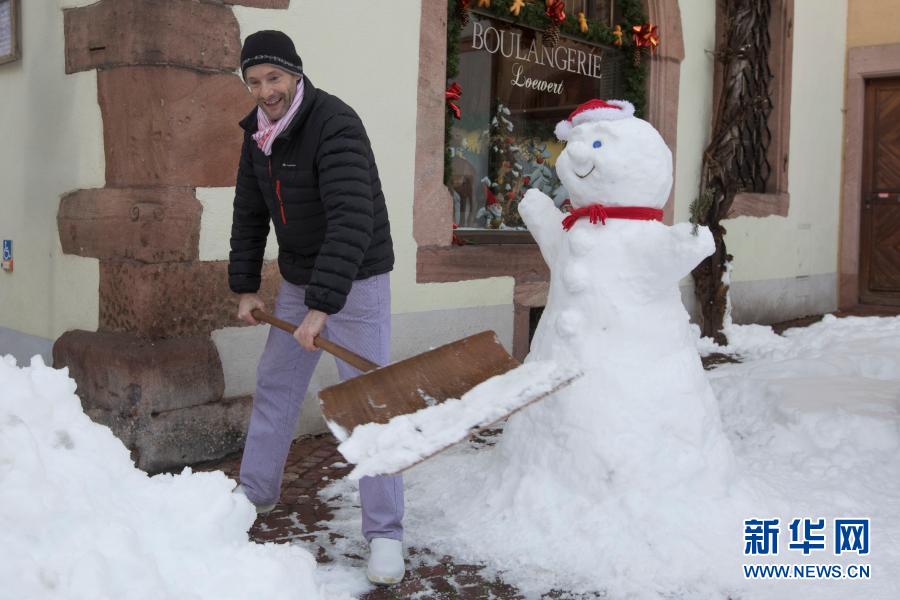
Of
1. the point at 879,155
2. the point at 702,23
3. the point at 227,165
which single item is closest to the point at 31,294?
the point at 227,165

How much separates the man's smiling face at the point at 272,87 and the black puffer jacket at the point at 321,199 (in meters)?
0.06

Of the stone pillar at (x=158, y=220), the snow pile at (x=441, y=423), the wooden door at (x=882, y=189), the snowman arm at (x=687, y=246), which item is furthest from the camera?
the wooden door at (x=882, y=189)

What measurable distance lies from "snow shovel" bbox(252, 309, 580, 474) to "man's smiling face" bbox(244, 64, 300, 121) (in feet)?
2.18

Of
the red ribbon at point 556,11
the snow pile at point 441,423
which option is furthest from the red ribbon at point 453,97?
the snow pile at point 441,423

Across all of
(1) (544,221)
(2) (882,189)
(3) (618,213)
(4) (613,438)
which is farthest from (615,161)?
(2) (882,189)

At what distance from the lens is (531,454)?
11.2ft

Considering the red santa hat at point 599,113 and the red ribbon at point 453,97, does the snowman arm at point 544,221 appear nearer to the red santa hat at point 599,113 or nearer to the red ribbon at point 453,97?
the red santa hat at point 599,113

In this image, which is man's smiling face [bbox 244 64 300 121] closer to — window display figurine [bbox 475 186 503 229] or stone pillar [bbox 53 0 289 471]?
stone pillar [bbox 53 0 289 471]

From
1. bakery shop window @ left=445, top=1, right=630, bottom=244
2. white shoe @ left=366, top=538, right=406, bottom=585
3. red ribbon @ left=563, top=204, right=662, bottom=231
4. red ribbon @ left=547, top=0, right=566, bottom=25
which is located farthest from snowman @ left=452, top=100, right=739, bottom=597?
red ribbon @ left=547, top=0, right=566, bottom=25

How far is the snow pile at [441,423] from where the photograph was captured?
7.88 ft

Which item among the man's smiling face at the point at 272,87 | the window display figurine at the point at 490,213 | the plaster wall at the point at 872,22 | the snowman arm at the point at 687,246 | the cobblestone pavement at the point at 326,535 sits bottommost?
the cobblestone pavement at the point at 326,535

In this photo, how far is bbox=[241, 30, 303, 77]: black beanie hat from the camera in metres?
2.79

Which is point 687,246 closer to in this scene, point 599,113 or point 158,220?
point 599,113

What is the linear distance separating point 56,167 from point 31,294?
2.37ft
